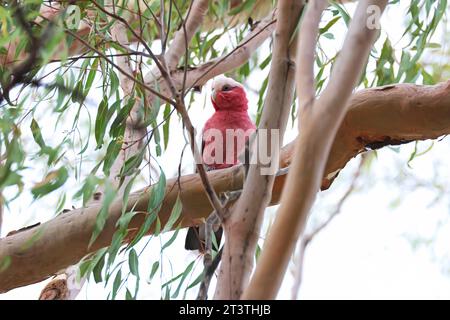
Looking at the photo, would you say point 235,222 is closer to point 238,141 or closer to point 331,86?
point 331,86

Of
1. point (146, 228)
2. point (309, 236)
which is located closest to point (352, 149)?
point (146, 228)

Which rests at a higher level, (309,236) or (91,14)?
(91,14)

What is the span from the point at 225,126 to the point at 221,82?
0.18 meters

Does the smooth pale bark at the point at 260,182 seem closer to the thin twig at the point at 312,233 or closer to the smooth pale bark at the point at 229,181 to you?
the smooth pale bark at the point at 229,181

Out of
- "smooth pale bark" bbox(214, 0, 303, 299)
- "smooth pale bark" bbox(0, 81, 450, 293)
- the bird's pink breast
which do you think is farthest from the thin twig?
"smooth pale bark" bbox(214, 0, 303, 299)

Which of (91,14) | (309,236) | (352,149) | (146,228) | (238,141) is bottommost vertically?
(309,236)

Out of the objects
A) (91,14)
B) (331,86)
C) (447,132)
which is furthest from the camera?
(91,14)

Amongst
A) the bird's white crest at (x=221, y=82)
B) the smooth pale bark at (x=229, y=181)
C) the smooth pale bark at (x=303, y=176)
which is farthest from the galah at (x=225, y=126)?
the smooth pale bark at (x=303, y=176)

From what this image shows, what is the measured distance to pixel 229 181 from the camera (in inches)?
69.4

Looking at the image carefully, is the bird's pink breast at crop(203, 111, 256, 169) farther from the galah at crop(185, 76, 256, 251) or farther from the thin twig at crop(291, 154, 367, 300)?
the thin twig at crop(291, 154, 367, 300)

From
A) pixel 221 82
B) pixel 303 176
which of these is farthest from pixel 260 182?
pixel 221 82

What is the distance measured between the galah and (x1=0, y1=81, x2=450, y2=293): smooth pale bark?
0.71m
